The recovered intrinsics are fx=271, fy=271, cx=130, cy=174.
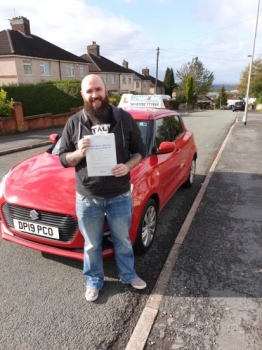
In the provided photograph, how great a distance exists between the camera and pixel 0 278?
2865mm

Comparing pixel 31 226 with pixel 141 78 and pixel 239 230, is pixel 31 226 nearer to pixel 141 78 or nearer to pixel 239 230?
pixel 239 230

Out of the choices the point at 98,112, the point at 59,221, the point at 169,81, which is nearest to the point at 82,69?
the point at 59,221

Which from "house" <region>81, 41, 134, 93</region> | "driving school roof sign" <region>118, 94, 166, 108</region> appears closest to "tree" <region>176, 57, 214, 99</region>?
"house" <region>81, 41, 134, 93</region>

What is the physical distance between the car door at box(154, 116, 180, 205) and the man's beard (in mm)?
1503

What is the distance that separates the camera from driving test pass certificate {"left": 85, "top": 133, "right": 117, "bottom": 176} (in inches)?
81.4

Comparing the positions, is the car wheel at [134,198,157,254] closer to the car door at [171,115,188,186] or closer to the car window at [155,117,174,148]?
the car window at [155,117,174,148]

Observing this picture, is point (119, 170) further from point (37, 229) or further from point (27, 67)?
point (27, 67)

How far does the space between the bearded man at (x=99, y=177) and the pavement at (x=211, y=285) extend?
25.6 inches

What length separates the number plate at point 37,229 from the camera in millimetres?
2678

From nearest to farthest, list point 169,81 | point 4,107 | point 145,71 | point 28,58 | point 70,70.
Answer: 1. point 4,107
2. point 28,58
3. point 70,70
4. point 145,71
5. point 169,81

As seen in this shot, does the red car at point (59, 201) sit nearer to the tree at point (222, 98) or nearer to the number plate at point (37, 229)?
A: the number plate at point (37, 229)

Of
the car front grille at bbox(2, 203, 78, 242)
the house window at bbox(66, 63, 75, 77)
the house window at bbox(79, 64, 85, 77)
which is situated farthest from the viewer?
the house window at bbox(79, 64, 85, 77)

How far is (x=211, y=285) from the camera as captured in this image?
2.75 meters

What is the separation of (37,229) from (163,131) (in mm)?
2403
